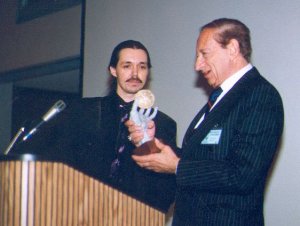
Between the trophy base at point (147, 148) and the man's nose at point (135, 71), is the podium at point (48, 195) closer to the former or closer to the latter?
the trophy base at point (147, 148)

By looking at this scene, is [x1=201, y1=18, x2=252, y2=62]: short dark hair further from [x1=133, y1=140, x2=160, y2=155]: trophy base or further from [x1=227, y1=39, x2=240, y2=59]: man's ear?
[x1=133, y1=140, x2=160, y2=155]: trophy base

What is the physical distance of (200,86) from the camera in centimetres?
358

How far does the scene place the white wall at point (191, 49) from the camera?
2.95 m

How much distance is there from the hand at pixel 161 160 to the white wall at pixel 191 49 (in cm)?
119

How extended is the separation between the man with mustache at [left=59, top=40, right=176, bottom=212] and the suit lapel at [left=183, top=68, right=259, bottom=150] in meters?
0.66

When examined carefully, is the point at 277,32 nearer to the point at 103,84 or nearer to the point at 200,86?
the point at 200,86

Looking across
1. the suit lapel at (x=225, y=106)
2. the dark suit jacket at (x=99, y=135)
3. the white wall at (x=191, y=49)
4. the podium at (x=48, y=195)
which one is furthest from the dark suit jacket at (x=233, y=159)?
the white wall at (x=191, y=49)

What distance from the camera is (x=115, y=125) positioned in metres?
3.02

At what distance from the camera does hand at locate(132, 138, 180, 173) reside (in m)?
1.95

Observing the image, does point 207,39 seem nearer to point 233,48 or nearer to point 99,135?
point 233,48

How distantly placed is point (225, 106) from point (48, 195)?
0.82 metres

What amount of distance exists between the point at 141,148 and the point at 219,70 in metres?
0.50

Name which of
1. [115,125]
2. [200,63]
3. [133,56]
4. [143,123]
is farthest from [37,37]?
[143,123]

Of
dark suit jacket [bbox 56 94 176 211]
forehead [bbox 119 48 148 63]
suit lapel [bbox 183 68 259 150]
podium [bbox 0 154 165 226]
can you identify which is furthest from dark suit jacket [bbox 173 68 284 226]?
forehead [bbox 119 48 148 63]
